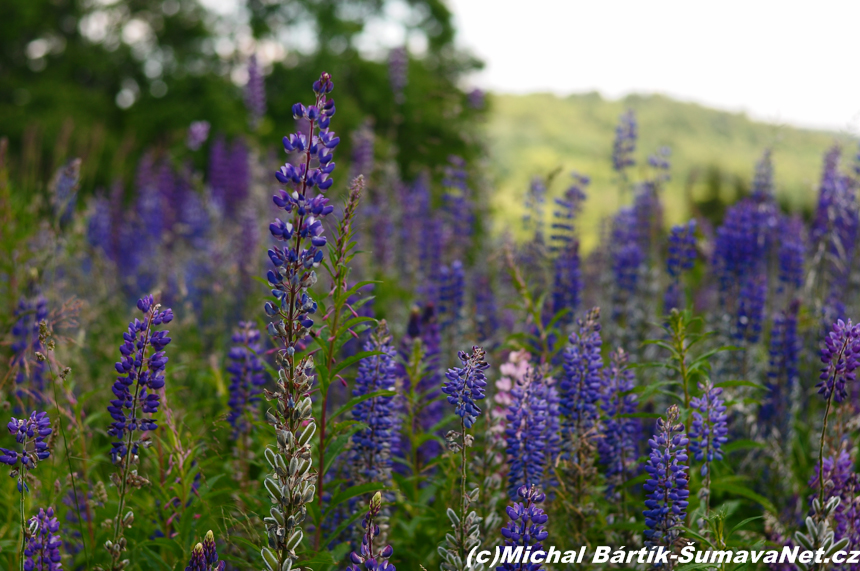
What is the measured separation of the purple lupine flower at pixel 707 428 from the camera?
2.63 meters

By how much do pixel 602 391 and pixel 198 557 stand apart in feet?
6.73

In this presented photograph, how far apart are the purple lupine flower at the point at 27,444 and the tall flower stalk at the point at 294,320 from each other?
84cm

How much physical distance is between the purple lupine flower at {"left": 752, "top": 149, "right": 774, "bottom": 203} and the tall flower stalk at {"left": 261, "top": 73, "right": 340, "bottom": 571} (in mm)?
4465

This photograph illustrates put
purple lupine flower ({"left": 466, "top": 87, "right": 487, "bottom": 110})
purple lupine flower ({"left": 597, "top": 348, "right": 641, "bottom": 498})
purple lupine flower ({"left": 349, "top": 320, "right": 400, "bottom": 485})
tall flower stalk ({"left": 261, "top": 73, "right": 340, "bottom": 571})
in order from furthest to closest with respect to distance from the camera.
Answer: purple lupine flower ({"left": 466, "top": 87, "right": 487, "bottom": 110}), purple lupine flower ({"left": 597, "top": 348, "right": 641, "bottom": 498}), purple lupine flower ({"left": 349, "top": 320, "right": 400, "bottom": 485}), tall flower stalk ({"left": 261, "top": 73, "right": 340, "bottom": 571})

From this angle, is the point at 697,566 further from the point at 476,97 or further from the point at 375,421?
the point at 476,97

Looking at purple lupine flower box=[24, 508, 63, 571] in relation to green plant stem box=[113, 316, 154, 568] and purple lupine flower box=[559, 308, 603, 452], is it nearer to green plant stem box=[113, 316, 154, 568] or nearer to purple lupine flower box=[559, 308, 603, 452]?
green plant stem box=[113, 316, 154, 568]

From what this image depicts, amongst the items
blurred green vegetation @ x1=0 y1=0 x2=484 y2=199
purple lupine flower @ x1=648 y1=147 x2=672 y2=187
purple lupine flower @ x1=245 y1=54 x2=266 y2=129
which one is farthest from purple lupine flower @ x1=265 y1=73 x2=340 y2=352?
blurred green vegetation @ x1=0 y1=0 x2=484 y2=199

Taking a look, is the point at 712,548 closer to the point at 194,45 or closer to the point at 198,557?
the point at 198,557

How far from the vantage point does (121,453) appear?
2232 mm

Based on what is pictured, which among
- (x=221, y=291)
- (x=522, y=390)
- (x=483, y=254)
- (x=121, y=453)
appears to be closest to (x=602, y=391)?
(x=522, y=390)

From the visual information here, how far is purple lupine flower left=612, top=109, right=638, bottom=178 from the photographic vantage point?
6.04 metres

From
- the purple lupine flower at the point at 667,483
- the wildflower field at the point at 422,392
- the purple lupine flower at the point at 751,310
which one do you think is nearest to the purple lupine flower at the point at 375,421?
the wildflower field at the point at 422,392

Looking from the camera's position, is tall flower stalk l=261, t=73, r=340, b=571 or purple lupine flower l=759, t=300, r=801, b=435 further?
purple lupine flower l=759, t=300, r=801, b=435

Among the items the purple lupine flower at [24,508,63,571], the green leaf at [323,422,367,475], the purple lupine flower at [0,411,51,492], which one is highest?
the purple lupine flower at [0,411,51,492]
